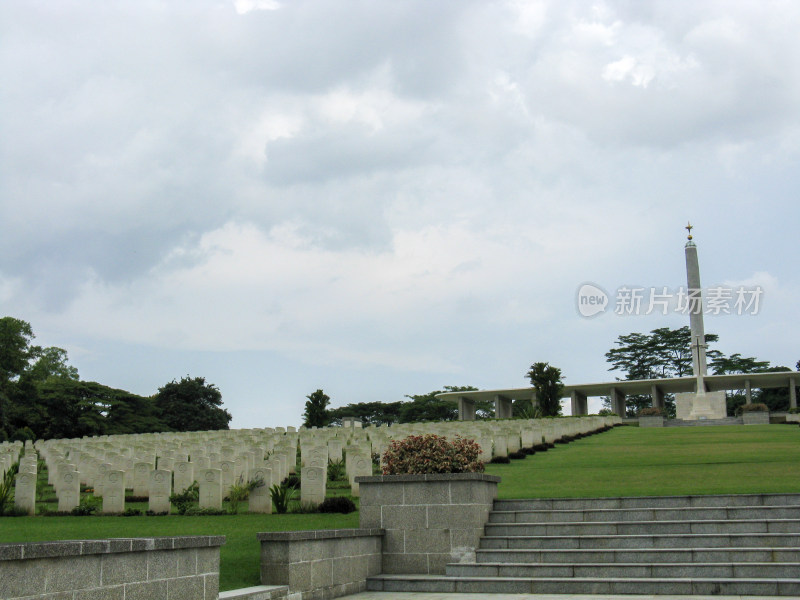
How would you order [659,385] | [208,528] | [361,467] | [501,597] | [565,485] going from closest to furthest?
[501,597]
[208,528]
[565,485]
[361,467]
[659,385]

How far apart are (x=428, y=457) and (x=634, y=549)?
3.05 metres

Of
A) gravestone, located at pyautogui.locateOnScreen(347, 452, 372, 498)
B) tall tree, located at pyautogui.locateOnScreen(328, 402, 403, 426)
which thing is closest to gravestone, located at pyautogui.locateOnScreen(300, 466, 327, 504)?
gravestone, located at pyautogui.locateOnScreen(347, 452, 372, 498)

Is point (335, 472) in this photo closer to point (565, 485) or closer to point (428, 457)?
point (565, 485)

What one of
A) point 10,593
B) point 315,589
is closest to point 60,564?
point 10,593

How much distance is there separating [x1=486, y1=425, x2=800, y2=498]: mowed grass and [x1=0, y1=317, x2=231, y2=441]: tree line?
3247 centimetres

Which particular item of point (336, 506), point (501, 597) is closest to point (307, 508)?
point (336, 506)

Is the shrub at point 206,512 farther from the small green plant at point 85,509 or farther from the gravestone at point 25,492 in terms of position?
the gravestone at point 25,492

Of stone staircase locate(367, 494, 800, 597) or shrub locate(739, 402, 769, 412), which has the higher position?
shrub locate(739, 402, 769, 412)

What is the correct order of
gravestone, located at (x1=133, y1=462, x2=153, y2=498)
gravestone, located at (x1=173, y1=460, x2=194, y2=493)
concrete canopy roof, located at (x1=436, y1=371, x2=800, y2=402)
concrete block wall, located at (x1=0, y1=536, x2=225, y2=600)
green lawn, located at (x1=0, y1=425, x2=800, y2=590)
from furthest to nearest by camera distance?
concrete canopy roof, located at (x1=436, y1=371, x2=800, y2=402), gravestone, located at (x1=173, y1=460, x2=194, y2=493), gravestone, located at (x1=133, y1=462, x2=153, y2=498), green lawn, located at (x1=0, y1=425, x2=800, y2=590), concrete block wall, located at (x1=0, y1=536, x2=225, y2=600)

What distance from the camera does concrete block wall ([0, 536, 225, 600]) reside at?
17.7 ft

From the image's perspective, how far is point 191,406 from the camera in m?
63.8

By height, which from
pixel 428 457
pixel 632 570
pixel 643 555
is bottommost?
pixel 632 570

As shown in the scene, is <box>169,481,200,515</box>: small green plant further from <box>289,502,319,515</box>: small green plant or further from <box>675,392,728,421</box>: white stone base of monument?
<box>675,392,728,421</box>: white stone base of monument

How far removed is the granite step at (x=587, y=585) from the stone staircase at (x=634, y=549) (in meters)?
0.01
